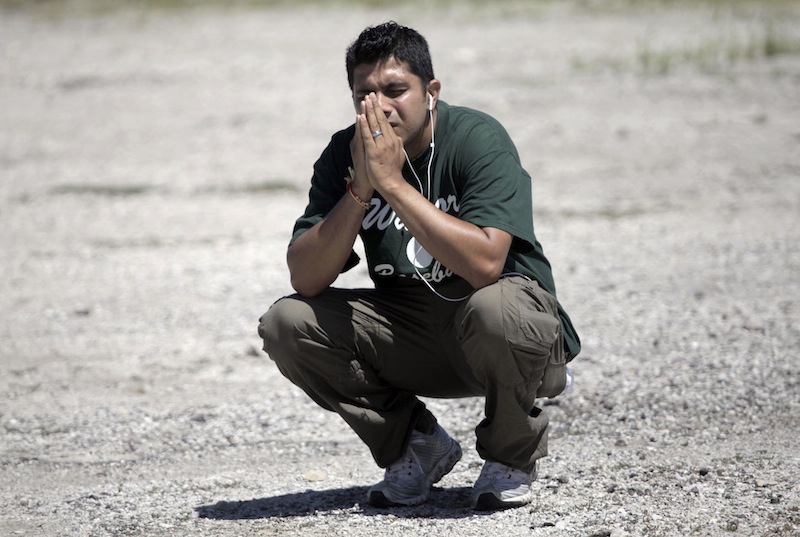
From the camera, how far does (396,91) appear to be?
3.55m

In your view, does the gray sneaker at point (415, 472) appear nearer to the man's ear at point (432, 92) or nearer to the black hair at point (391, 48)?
the man's ear at point (432, 92)

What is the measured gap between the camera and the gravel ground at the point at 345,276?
12.8 feet

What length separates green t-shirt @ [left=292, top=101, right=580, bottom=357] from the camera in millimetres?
3523

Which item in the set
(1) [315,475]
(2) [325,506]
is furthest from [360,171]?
(1) [315,475]

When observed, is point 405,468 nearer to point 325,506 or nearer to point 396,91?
point 325,506

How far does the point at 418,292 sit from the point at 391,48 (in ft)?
2.60

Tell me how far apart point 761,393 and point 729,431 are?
18.8 inches

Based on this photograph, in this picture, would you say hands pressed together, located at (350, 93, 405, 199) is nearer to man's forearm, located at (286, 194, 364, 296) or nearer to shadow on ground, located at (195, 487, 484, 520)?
man's forearm, located at (286, 194, 364, 296)

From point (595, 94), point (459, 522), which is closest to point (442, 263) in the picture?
point (459, 522)

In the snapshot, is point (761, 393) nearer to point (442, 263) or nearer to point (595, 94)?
point (442, 263)

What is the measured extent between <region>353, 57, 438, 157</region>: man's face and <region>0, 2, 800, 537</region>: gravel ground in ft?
4.13

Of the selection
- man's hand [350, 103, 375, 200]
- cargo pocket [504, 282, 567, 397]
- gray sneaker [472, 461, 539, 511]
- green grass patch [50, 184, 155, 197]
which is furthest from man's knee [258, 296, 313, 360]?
green grass patch [50, 184, 155, 197]

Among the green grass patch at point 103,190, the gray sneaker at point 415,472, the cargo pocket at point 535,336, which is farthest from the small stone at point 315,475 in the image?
the green grass patch at point 103,190

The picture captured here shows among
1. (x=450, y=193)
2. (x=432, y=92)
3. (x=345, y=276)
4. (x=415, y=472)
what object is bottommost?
(x=345, y=276)
